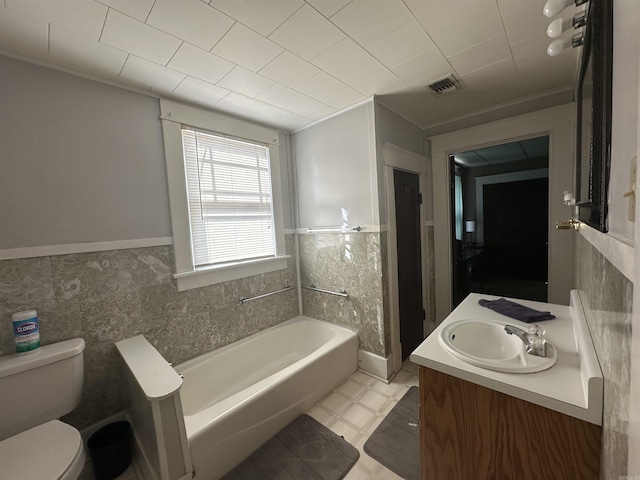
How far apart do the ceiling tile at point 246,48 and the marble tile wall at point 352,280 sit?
56.1 inches

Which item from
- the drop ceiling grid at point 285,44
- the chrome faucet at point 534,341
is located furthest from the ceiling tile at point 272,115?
the chrome faucet at point 534,341

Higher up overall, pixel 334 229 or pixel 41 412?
pixel 334 229

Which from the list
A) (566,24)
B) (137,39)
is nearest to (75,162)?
(137,39)

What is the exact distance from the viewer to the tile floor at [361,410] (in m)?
1.46

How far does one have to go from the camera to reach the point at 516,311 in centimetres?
135

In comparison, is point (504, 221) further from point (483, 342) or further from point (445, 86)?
point (483, 342)

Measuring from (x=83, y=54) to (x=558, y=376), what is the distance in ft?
8.46

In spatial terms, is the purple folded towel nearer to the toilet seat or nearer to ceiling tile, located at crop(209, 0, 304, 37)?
ceiling tile, located at crop(209, 0, 304, 37)

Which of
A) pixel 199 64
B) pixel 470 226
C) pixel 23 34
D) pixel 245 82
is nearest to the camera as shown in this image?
pixel 23 34

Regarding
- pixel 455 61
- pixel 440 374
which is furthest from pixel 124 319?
pixel 455 61

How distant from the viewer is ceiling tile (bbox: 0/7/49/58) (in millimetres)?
1122

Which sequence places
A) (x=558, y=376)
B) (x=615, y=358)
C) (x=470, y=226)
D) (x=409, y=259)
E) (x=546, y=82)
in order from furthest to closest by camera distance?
(x=470, y=226), (x=409, y=259), (x=546, y=82), (x=558, y=376), (x=615, y=358)

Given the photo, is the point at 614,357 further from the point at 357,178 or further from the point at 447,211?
the point at 447,211

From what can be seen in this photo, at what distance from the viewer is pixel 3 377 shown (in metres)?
1.18
